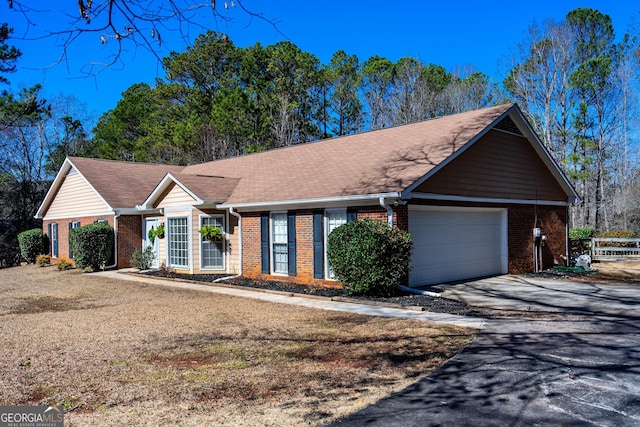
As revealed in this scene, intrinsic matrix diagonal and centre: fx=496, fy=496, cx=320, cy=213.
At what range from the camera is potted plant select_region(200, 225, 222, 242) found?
55.1 feet

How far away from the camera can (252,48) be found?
3597 cm

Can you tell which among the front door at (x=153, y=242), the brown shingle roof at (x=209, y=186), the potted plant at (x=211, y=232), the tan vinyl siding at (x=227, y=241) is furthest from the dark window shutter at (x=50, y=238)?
the potted plant at (x=211, y=232)

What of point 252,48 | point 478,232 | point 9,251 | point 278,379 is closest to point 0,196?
point 9,251

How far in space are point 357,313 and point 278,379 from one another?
437 centimetres

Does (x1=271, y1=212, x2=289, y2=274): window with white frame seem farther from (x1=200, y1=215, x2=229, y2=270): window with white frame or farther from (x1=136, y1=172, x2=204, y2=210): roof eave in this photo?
(x1=136, y1=172, x2=204, y2=210): roof eave

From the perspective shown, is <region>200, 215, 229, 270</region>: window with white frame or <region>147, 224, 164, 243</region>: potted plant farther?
<region>147, 224, 164, 243</region>: potted plant

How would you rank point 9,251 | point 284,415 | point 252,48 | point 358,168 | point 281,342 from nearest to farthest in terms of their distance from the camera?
point 284,415, point 281,342, point 358,168, point 9,251, point 252,48

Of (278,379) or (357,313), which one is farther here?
(357,313)

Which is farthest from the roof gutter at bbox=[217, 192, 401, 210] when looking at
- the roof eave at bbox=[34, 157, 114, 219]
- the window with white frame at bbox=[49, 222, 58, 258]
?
the window with white frame at bbox=[49, 222, 58, 258]

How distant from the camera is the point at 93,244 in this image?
19766mm

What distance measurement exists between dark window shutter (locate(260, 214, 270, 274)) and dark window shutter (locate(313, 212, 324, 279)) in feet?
6.86

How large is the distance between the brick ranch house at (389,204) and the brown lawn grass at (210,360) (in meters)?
3.53

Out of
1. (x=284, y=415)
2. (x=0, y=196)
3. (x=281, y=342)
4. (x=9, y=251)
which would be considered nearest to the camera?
(x=284, y=415)

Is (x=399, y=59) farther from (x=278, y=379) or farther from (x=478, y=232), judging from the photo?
(x=278, y=379)
